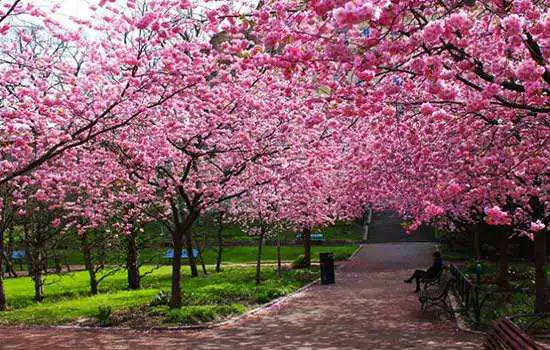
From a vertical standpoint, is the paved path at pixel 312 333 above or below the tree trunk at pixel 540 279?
below

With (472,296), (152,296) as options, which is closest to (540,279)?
(472,296)

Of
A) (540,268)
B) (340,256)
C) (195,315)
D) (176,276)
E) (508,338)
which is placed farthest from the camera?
(340,256)

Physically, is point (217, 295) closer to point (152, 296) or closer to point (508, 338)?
point (152, 296)

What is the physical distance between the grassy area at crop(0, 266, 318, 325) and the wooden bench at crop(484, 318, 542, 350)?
23.5 ft

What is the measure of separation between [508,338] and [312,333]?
549cm

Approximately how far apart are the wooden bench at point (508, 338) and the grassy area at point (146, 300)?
716 cm

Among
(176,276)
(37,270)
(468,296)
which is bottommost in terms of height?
(468,296)

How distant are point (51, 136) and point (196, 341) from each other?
4576 millimetres

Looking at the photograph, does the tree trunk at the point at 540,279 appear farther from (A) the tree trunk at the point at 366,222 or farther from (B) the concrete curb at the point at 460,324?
(A) the tree trunk at the point at 366,222

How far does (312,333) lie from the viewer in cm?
1120

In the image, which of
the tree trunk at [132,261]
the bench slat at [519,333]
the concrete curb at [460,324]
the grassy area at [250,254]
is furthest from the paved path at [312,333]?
the grassy area at [250,254]

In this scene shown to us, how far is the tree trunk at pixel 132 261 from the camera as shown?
21.5 metres

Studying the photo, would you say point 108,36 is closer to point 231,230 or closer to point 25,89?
point 25,89

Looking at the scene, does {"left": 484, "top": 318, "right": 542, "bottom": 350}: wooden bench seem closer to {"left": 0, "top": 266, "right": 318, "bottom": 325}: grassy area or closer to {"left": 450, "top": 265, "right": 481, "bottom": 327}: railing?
{"left": 450, "top": 265, "right": 481, "bottom": 327}: railing
